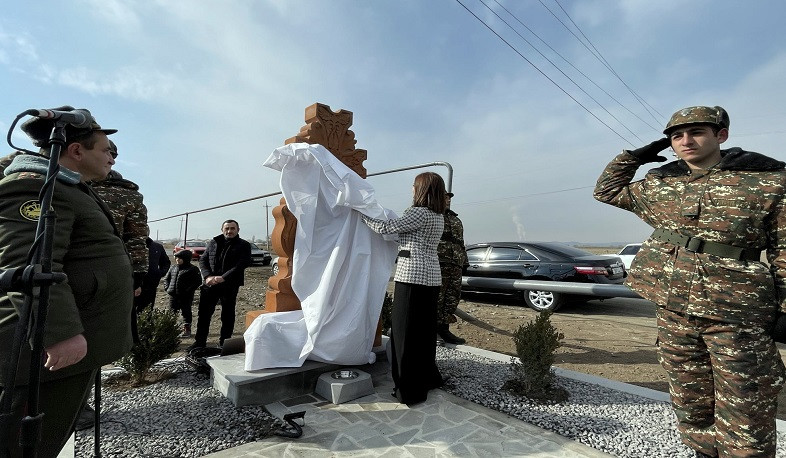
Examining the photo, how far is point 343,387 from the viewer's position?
3.05m

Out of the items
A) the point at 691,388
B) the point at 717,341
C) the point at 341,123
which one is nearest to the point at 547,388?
the point at 691,388

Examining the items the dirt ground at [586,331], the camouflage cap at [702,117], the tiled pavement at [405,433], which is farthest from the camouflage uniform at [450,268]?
the camouflage cap at [702,117]

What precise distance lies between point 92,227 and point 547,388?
3.42 m

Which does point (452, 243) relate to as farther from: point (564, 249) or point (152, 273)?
point (152, 273)

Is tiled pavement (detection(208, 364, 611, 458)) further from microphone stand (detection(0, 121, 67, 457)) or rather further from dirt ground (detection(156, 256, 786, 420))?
dirt ground (detection(156, 256, 786, 420))

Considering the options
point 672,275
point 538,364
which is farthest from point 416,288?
point 672,275

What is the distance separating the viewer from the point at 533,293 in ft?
26.3

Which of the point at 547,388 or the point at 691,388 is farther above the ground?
the point at 691,388

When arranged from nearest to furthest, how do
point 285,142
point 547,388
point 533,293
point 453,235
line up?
point 547,388 → point 285,142 → point 453,235 → point 533,293

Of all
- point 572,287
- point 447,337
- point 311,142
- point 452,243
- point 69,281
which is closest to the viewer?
point 69,281

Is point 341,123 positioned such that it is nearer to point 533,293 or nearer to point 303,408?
point 303,408

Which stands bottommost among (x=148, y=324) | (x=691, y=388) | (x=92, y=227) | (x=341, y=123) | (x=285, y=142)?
(x=691, y=388)

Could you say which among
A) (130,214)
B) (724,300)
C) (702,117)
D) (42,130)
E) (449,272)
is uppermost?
(702,117)

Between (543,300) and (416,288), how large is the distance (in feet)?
18.7
